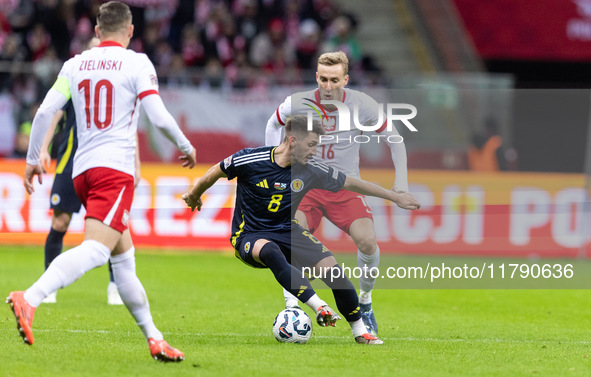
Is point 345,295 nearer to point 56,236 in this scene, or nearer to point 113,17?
point 113,17

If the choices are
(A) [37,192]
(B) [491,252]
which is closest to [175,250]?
(A) [37,192]

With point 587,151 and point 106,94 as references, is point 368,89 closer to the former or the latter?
point 587,151

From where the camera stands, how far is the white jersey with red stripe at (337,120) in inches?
313

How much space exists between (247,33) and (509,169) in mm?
6246

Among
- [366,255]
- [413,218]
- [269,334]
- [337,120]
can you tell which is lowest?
[413,218]

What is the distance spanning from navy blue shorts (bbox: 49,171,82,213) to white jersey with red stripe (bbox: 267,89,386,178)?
2.15 m

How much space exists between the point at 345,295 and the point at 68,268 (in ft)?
7.00

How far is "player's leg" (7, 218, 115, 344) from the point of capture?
5.52 meters

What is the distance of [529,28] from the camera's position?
74.4ft

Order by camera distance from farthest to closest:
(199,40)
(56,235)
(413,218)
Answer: (199,40) → (413,218) → (56,235)

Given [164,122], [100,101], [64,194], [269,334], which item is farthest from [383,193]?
[64,194]

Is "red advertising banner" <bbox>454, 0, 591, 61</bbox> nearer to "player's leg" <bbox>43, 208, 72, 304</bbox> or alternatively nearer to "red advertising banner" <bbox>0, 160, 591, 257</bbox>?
"red advertising banner" <bbox>0, 160, 591, 257</bbox>

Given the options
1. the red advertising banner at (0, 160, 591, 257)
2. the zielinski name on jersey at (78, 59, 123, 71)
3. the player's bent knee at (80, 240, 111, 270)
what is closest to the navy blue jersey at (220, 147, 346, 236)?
the zielinski name on jersey at (78, 59, 123, 71)

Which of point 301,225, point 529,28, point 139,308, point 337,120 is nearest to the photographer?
point 139,308
